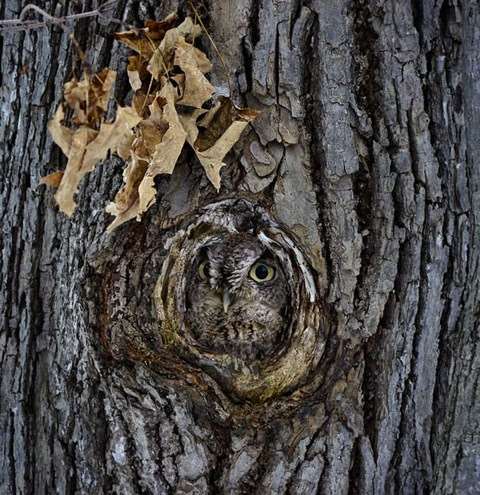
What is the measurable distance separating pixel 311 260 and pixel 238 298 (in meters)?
0.48

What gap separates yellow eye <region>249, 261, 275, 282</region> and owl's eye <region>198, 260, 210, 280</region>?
0.16m

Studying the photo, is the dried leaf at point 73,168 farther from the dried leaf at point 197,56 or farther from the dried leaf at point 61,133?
the dried leaf at point 197,56

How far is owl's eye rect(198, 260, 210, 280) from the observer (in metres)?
2.43

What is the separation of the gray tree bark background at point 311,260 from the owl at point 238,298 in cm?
19

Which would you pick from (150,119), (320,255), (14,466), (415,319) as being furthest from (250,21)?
(14,466)

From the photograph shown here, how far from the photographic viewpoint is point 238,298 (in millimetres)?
2508

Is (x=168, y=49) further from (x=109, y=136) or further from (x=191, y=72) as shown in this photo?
(x=109, y=136)

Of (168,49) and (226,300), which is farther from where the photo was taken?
(226,300)

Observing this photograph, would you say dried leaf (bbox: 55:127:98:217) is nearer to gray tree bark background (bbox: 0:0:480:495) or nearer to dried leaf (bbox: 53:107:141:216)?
dried leaf (bbox: 53:107:141:216)

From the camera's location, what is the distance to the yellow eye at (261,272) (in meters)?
2.40

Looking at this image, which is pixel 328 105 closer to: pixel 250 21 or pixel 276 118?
pixel 276 118

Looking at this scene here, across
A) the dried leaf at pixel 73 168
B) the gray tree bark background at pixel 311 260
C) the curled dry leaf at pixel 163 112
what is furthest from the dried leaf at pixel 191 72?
the dried leaf at pixel 73 168

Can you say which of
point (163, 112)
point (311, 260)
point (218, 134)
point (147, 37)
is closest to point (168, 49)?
point (147, 37)

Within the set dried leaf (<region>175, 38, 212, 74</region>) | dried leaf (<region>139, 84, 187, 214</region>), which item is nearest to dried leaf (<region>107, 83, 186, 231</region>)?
dried leaf (<region>139, 84, 187, 214</region>)
